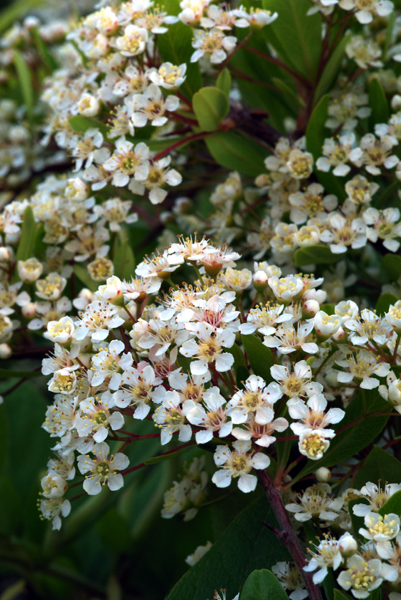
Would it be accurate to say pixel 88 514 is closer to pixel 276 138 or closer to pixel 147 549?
pixel 147 549

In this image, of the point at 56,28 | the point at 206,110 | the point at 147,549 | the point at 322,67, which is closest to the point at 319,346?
the point at 206,110

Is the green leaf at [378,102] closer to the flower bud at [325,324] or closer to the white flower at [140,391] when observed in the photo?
the flower bud at [325,324]

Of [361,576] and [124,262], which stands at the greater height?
[124,262]

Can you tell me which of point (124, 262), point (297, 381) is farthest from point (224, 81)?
point (297, 381)

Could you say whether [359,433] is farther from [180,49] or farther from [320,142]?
[180,49]

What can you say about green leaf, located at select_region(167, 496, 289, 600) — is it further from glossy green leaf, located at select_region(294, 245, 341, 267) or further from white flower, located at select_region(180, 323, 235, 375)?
glossy green leaf, located at select_region(294, 245, 341, 267)

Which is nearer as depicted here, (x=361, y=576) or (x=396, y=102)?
(x=361, y=576)

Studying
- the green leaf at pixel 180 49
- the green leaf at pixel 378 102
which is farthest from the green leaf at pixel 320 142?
the green leaf at pixel 180 49
